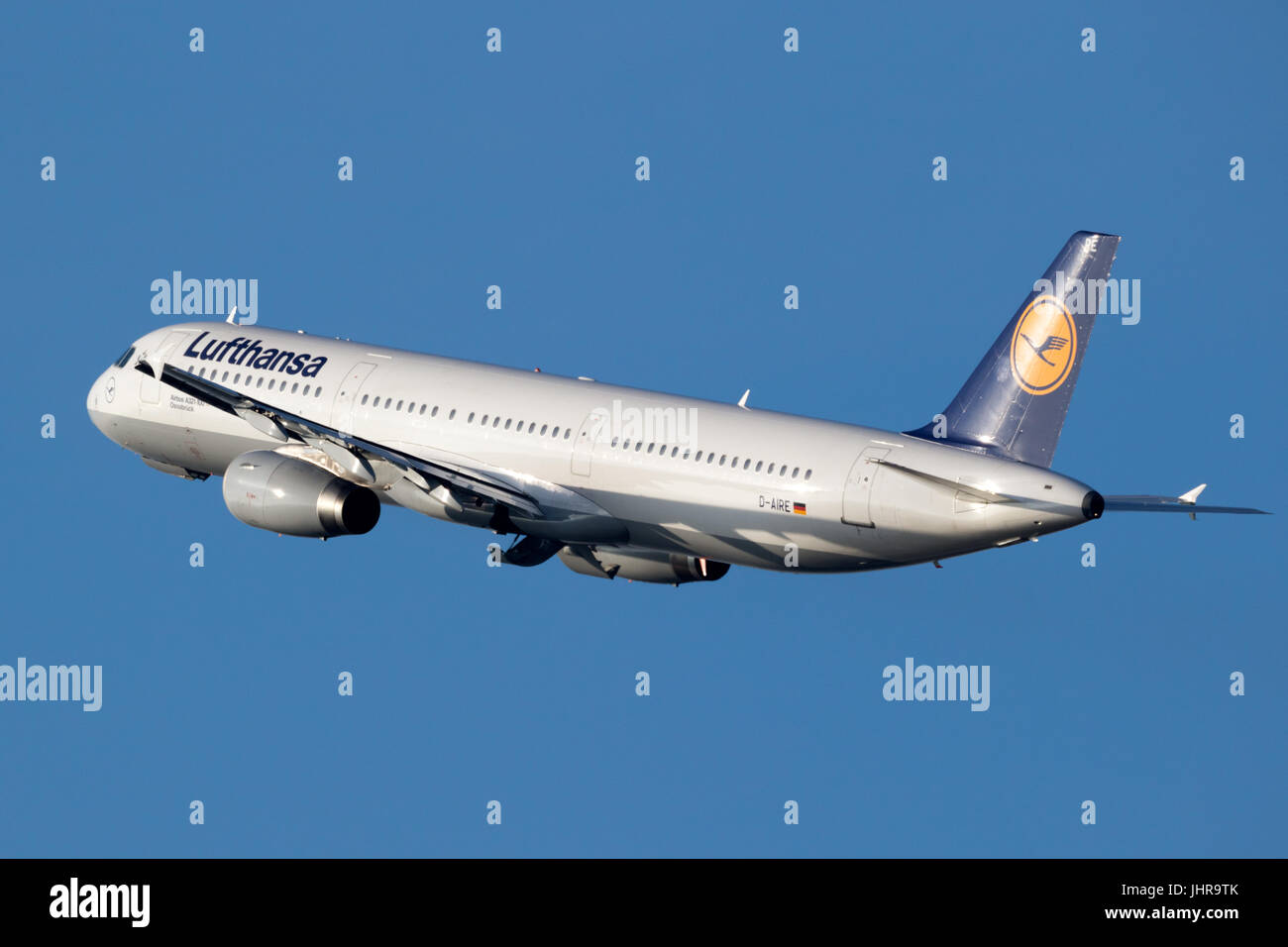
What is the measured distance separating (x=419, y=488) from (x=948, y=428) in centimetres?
1121

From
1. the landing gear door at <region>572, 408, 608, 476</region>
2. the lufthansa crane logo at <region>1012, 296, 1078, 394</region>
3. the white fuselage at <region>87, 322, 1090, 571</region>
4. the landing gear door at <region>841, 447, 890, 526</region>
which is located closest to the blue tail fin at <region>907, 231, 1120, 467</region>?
the lufthansa crane logo at <region>1012, 296, 1078, 394</region>

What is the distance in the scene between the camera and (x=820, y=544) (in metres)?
48.2

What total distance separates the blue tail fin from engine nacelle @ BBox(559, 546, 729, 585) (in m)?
6.37

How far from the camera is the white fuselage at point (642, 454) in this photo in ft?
153

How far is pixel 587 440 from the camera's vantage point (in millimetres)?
50812

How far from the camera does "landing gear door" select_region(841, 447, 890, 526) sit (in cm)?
4725

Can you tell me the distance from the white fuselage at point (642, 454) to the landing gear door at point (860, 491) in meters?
0.04

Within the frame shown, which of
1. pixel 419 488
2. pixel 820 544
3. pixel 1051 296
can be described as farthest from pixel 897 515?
pixel 419 488

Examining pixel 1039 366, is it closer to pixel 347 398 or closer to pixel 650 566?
pixel 650 566

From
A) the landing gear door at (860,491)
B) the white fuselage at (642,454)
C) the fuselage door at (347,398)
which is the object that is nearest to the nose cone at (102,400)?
the white fuselage at (642,454)

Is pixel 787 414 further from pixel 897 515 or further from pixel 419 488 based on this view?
pixel 419 488

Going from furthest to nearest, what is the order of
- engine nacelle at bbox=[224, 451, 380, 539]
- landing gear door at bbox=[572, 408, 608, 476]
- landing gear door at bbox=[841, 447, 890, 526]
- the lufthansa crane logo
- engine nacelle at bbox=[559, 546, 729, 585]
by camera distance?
engine nacelle at bbox=[559, 546, 729, 585], engine nacelle at bbox=[224, 451, 380, 539], landing gear door at bbox=[572, 408, 608, 476], the lufthansa crane logo, landing gear door at bbox=[841, 447, 890, 526]

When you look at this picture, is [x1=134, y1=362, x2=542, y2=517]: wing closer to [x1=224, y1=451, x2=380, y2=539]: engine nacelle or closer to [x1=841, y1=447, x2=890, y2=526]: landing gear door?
[x1=224, y1=451, x2=380, y2=539]: engine nacelle

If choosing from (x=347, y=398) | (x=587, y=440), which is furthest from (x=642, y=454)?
(x=347, y=398)
